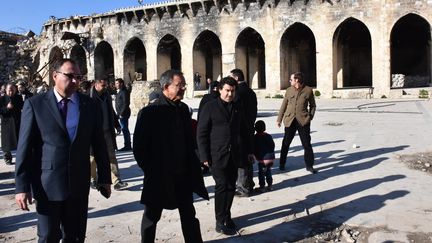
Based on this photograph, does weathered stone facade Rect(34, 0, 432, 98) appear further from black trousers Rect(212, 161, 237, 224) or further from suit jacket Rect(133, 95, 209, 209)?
suit jacket Rect(133, 95, 209, 209)

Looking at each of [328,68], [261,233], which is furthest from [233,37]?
[261,233]

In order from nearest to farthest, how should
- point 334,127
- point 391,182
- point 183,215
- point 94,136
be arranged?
point 94,136 → point 183,215 → point 391,182 → point 334,127

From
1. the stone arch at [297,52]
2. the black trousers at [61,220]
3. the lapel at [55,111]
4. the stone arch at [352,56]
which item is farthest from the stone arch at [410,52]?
the lapel at [55,111]

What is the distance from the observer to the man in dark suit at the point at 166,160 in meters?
3.67

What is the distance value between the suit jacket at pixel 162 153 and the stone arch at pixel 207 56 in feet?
81.0

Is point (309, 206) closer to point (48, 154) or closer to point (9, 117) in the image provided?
point (48, 154)

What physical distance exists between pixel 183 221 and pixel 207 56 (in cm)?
2778

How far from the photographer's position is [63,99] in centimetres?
318

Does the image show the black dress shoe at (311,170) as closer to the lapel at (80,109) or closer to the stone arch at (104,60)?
the lapel at (80,109)

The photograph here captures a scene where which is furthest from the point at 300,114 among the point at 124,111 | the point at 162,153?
the point at 124,111

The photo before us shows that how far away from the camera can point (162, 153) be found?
3705 mm

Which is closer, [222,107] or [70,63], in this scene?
[70,63]

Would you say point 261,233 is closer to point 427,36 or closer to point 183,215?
point 183,215

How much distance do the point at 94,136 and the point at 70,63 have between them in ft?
1.92
